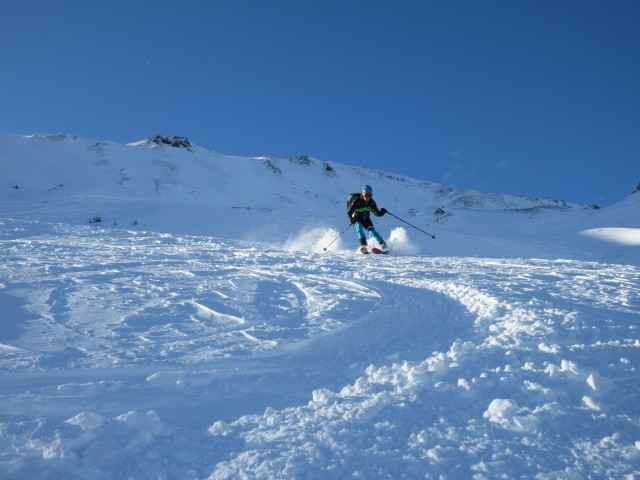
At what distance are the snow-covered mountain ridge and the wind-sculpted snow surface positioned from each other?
6.42 m

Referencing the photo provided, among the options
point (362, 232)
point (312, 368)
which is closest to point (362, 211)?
point (362, 232)

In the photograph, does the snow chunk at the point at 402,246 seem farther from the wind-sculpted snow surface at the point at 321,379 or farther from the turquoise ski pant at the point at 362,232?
the wind-sculpted snow surface at the point at 321,379

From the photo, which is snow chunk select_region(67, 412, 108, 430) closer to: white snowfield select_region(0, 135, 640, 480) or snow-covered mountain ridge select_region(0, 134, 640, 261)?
white snowfield select_region(0, 135, 640, 480)

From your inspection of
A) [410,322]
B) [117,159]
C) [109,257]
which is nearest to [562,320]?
[410,322]

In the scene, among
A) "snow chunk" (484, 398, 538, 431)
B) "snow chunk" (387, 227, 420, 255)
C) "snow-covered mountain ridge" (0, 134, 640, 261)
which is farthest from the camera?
"snow-covered mountain ridge" (0, 134, 640, 261)

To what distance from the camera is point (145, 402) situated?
2.66 metres

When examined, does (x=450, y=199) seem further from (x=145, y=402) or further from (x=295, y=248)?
(x=145, y=402)

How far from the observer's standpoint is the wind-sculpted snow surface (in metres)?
2.07

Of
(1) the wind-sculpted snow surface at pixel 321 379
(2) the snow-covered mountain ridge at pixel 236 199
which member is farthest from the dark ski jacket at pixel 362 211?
(1) the wind-sculpted snow surface at pixel 321 379

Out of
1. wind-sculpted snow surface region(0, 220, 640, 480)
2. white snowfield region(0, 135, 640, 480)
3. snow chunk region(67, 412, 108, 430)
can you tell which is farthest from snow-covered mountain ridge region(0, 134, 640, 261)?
snow chunk region(67, 412, 108, 430)

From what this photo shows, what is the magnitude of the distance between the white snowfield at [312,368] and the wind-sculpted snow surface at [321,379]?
1 centimetres

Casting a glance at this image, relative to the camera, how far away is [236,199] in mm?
22469

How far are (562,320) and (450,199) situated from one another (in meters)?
32.3

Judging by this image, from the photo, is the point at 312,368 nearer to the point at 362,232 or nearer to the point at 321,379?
the point at 321,379
